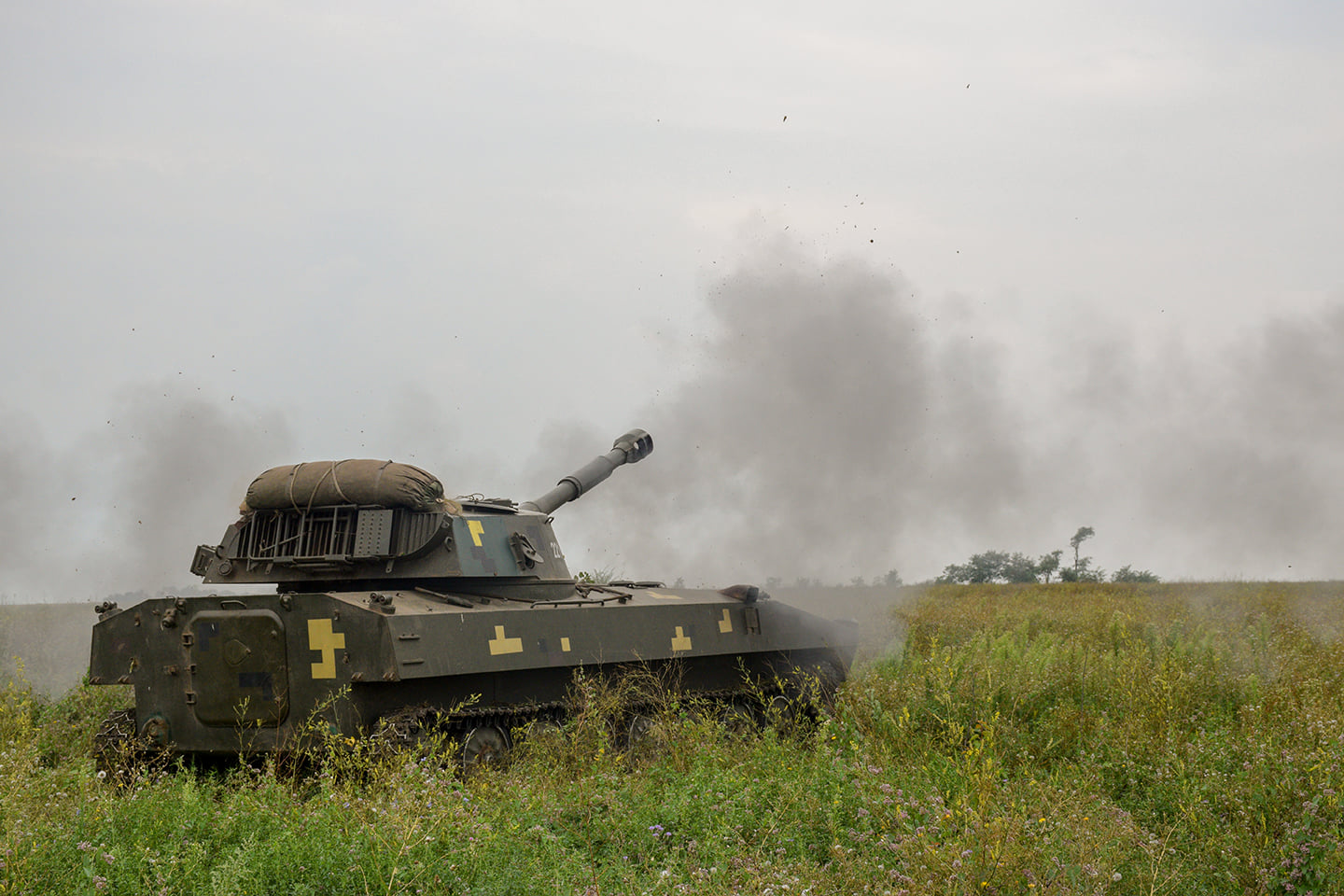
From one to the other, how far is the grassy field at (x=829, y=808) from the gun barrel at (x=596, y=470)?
3381mm

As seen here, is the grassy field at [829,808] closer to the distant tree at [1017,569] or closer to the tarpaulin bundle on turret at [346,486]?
the tarpaulin bundle on turret at [346,486]

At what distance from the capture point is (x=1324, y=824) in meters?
6.38

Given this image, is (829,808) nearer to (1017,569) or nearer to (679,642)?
(679,642)

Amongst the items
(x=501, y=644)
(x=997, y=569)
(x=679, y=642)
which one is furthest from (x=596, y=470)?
(x=997, y=569)

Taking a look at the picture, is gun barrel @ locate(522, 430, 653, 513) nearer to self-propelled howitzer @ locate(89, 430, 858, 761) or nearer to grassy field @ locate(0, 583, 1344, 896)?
self-propelled howitzer @ locate(89, 430, 858, 761)

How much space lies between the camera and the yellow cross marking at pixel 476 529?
36.1ft

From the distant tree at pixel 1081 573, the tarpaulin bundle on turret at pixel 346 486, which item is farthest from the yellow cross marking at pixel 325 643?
the distant tree at pixel 1081 573

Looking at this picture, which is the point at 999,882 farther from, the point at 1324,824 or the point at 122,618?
the point at 122,618

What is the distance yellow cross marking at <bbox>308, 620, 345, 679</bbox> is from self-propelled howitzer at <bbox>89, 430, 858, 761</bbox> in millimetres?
14

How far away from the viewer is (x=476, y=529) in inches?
437

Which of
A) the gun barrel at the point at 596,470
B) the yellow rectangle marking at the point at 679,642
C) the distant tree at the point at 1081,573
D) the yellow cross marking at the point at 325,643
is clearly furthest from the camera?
the distant tree at the point at 1081,573

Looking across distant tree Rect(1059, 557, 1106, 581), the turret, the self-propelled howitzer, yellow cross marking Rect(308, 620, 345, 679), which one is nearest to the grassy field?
the self-propelled howitzer

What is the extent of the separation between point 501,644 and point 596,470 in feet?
15.1

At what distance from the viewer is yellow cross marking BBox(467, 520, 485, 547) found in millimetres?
→ 11008
